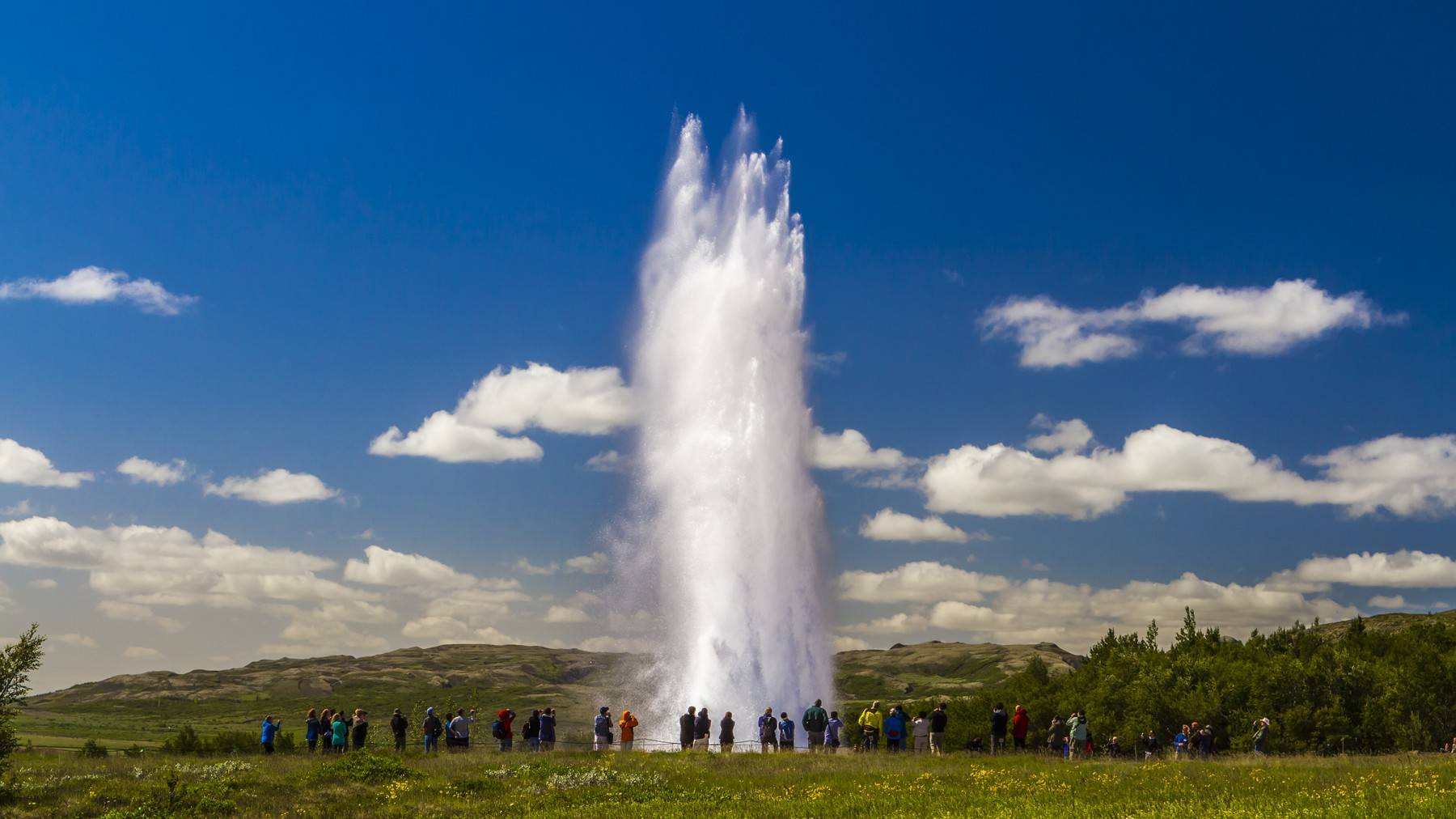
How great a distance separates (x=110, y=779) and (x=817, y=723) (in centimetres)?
2215

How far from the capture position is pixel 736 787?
28.2 metres

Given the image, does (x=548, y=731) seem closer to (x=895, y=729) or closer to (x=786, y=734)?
(x=786, y=734)

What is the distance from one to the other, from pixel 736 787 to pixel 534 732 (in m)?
15.6

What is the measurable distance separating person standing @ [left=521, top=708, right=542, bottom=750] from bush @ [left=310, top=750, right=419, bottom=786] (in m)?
9.45

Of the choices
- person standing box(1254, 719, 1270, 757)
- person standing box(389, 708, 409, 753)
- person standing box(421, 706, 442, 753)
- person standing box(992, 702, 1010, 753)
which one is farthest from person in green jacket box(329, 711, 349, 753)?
person standing box(1254, 719, 1270, 757)

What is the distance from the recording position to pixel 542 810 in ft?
83.1

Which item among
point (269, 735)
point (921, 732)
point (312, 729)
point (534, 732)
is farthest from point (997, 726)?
point (269, 735)

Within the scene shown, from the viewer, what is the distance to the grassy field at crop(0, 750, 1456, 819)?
22078 mm

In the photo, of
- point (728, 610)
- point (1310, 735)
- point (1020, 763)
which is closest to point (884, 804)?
point (1020, 763)

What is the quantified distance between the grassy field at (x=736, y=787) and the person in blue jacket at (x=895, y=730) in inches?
158

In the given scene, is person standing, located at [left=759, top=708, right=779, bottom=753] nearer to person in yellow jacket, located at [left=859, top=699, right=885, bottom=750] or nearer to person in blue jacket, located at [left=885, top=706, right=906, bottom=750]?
person in yellow jacket, located at [left=859, top=699, right=885, bottom=750]

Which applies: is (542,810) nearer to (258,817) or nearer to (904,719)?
(258,817)

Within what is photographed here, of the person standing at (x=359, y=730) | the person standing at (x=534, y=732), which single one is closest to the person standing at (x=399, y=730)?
the person standing at (x=359, y=730)

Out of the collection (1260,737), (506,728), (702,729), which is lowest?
(1260,737)
